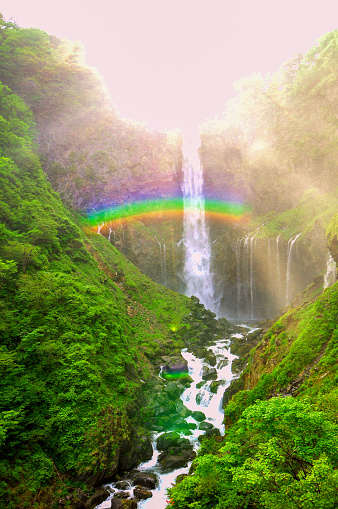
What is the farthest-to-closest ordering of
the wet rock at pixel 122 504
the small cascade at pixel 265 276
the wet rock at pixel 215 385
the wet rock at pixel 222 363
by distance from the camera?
the small cascade at pixel 265 276 < the wet rock at pixel 222 363 < the wet rock at pixel 215 385 < the wet rock at pixel 122 504

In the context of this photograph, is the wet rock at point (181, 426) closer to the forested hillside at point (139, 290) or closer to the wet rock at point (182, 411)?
the wet rock at point (182, 411)

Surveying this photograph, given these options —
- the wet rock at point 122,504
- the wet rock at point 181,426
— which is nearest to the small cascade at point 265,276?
the wet rock at point 181,426

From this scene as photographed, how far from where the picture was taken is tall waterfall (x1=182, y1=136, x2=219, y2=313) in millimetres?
48812

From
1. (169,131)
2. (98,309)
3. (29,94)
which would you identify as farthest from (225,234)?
(29,94)

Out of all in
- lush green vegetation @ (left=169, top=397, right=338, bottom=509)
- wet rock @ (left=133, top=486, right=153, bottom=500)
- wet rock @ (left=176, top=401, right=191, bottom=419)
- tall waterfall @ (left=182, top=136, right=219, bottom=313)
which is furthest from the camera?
tall waterfall @ (left=182, top=136, right=219, bottom=313)

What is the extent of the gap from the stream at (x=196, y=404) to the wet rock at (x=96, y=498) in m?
0.14

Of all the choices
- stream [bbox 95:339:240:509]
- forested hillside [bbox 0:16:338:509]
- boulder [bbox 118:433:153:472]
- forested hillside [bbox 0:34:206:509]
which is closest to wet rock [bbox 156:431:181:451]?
stream [bbox 95:339:240:509]

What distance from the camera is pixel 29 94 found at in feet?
155

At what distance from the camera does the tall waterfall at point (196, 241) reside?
160ft

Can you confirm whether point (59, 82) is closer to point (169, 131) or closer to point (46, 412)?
point (169, 131)

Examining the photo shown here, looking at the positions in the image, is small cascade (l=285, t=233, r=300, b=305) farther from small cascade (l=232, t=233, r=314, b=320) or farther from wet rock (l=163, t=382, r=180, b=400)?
wet rock (l=163, t=382, r=180, b=400)

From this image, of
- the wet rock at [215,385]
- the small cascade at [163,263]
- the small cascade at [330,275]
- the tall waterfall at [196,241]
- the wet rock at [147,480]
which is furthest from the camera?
the small cascade at [163,263]

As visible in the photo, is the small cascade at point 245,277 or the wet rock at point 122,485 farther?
the small cascade at point 245,277

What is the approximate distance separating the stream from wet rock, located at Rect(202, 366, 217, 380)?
217 mm
